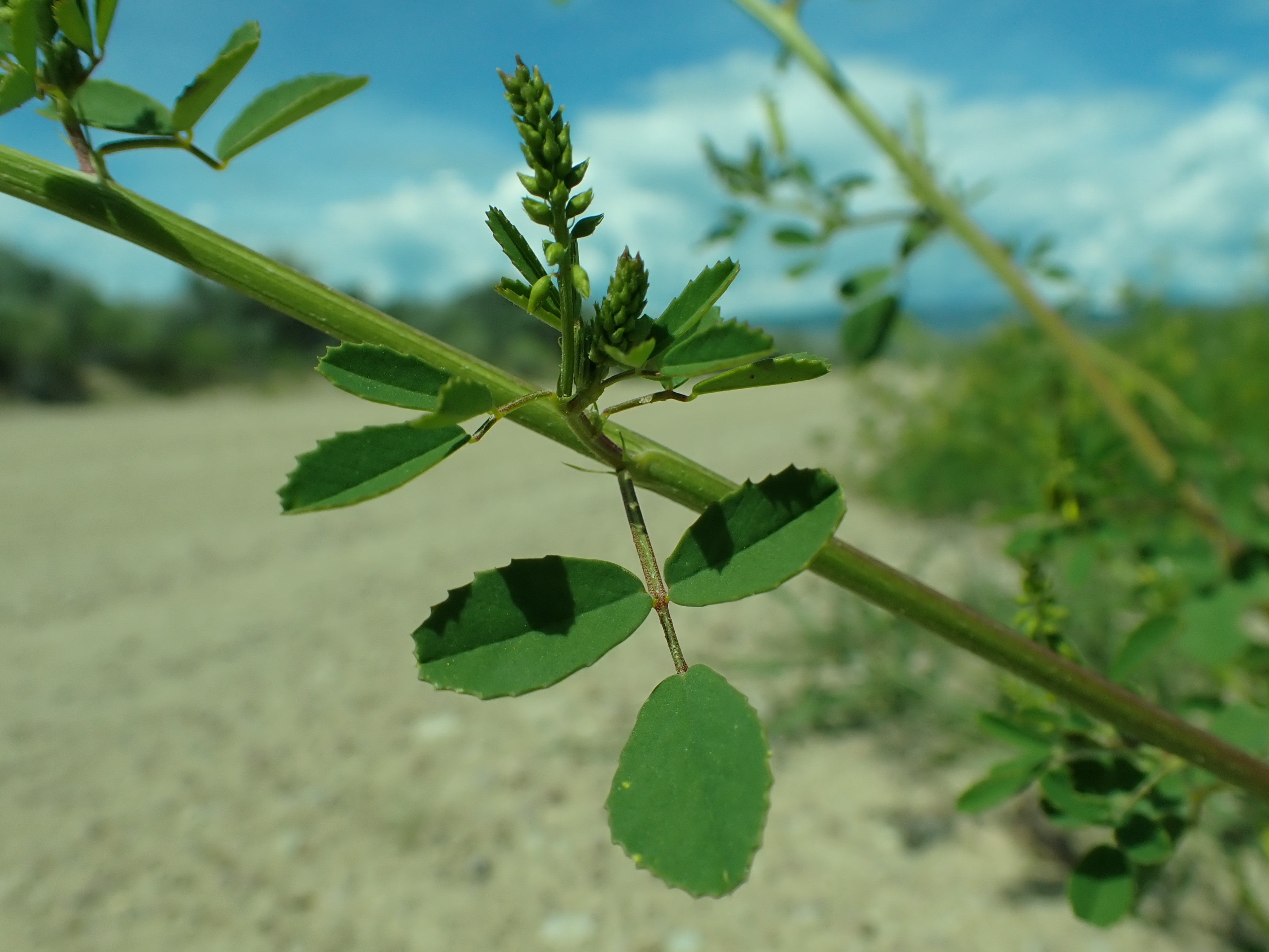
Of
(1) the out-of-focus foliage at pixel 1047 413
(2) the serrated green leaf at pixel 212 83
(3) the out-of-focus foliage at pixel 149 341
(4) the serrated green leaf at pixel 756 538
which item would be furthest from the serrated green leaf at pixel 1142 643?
(3) the out-of-focus foliage at pixel 149 341

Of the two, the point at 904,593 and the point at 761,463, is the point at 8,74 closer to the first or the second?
the point at 904,593

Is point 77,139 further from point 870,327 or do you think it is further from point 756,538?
point 870,327

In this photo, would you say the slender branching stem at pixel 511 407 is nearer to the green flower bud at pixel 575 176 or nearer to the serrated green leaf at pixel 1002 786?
the green flower bud at pixel 575 176

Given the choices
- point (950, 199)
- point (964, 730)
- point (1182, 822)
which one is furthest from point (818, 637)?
point (1182, 822)

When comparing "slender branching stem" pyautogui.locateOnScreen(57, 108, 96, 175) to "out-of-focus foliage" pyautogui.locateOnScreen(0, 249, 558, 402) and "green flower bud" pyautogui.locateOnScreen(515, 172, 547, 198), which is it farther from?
"out-of-focus foliage" pyautogui.locateOnScreen(0, 249, 558, 402)

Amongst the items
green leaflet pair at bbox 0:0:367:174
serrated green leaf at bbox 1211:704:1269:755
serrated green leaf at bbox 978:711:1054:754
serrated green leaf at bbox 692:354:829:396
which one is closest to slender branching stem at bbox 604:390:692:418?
serrated green leaf at bbox 692:354:829:396

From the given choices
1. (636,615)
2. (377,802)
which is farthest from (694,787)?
(377,802)
